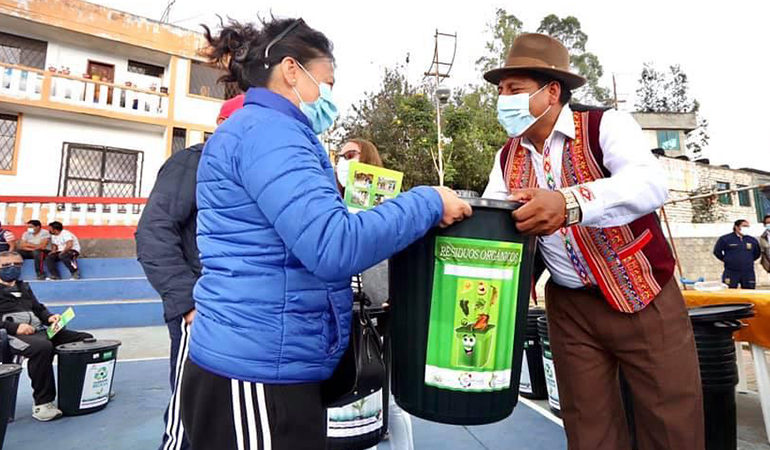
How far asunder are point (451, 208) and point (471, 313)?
244 mm

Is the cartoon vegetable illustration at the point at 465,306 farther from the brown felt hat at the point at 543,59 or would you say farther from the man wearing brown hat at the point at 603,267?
the brown felt hat at the point at 543,59

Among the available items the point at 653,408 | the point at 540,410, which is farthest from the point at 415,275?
the point at 540,410

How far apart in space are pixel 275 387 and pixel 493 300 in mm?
499

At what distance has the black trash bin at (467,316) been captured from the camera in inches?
36.9

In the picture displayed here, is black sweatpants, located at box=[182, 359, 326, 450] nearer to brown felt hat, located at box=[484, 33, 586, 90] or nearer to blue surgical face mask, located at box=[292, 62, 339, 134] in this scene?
blue surgical face mask, located at box=[292, 62, 339, 134]

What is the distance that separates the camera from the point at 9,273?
10.9ft

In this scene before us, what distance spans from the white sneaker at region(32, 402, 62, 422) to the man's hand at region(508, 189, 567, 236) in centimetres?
340

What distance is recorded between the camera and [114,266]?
826 centimetres

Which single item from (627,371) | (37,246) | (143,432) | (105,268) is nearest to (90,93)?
(37,246)

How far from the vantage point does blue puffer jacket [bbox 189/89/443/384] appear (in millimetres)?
762

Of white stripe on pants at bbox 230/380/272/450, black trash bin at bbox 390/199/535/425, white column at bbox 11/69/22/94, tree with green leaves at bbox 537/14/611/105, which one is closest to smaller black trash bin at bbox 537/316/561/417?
black trash bin at bbox 390/199/535/425

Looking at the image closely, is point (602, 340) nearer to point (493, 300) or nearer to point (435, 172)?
point (493, 300)

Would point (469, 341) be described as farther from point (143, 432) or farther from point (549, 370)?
point (143, 432)

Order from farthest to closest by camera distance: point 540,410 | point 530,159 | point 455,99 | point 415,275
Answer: point 455,99
point 540,410
point 530,159
point 415,275
